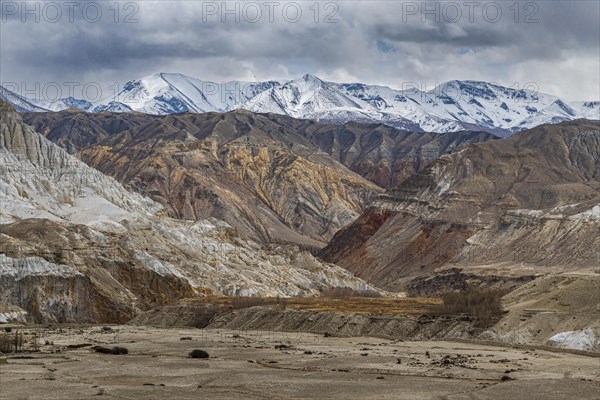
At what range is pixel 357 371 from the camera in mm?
82062

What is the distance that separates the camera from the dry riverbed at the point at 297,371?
68.9 m

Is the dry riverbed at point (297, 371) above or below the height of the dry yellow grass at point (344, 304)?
below

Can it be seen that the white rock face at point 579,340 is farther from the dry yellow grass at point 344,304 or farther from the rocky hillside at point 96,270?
the rocky hillside at point 96,270

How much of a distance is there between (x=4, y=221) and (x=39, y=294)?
2741cm

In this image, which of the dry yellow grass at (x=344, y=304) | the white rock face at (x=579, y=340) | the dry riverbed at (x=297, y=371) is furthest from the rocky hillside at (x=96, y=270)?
the white rock face at (x=579, y=340)

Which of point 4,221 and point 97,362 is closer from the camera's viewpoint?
point 97,362

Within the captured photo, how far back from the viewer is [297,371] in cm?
8206

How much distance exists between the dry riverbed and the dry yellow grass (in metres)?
20.0

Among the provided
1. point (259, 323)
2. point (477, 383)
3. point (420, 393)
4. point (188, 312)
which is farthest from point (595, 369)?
point (188, 312)

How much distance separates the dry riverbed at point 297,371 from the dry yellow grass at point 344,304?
20002 mm

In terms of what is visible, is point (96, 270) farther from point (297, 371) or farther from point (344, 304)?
point (297, 371)

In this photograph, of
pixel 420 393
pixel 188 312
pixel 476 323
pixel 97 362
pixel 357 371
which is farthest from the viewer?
pixel 188 312

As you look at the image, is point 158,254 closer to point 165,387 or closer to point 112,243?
point 112,243

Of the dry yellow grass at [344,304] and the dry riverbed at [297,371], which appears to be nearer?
the dry riverbed at [297,371]
